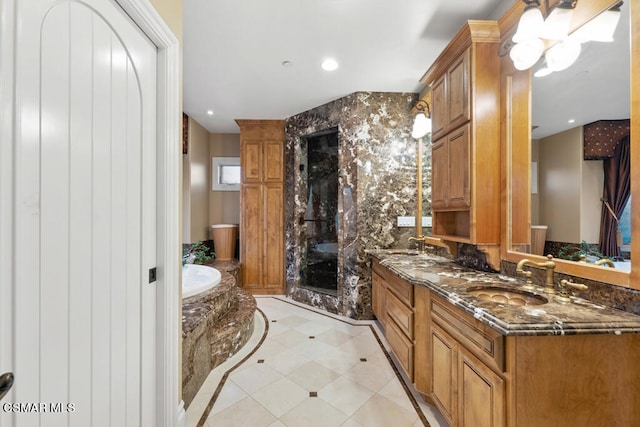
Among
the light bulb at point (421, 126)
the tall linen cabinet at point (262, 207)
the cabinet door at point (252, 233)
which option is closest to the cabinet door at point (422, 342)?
the light bulb at point (421, 126)

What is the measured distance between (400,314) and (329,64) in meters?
2.33

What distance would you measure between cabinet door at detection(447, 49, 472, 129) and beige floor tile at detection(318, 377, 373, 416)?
2.06m

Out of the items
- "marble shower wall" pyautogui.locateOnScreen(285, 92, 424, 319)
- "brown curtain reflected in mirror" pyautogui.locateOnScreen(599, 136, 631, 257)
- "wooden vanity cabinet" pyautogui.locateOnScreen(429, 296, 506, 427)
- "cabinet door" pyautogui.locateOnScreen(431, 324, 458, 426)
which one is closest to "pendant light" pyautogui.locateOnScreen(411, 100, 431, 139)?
"marble shower wall" pyautogui.locateOnScreen(285, 92, 424, 319)

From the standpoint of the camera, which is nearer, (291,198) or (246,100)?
(246,100)

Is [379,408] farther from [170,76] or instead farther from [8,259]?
[170,76]

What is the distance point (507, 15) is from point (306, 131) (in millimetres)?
2463

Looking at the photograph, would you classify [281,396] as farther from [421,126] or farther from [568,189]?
[421,126]

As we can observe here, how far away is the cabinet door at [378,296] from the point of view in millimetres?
2510

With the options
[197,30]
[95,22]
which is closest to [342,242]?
[197,30]

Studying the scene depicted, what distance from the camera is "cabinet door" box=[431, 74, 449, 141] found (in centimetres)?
202

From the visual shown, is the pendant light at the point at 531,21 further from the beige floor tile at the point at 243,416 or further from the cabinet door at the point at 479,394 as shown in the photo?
the beige floor tile at the point at 243,416

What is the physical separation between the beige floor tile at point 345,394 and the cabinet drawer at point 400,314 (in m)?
0.51

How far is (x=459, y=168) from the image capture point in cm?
186

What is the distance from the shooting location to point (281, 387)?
1.87 m
